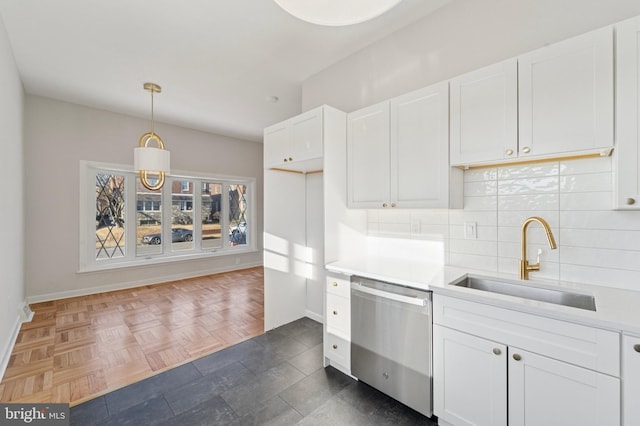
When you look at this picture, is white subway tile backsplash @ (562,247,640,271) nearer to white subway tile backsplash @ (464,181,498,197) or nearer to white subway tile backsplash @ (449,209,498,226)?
white subway tile backsplash @ (449,209,498,226)

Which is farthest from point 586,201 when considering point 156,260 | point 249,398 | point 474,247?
point 156,260

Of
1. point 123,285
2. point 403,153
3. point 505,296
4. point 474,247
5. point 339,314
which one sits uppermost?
point 403,153

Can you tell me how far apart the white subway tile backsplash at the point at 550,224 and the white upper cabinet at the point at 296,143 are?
1136 mm

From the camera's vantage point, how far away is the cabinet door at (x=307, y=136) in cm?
233

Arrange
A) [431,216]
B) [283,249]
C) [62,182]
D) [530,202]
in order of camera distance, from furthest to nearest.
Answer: [62,182] → [283,249] → [431,216] → [530,202]

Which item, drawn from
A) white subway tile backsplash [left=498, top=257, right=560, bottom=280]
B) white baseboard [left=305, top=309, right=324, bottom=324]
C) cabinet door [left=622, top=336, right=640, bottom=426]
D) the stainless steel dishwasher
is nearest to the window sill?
white baseboard [left=305, top=309, right=324, bottom=324]

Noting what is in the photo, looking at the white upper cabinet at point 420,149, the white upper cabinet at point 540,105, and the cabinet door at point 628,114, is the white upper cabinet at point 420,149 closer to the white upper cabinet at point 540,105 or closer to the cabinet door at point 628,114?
the white upper cabinet at point 540,105

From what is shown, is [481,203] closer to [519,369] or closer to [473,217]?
[473,217]

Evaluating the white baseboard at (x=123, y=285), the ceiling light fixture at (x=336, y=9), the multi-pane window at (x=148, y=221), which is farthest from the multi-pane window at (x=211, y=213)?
the ceiling light fixture at (x=336, y=9)

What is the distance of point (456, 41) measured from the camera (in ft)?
6.88

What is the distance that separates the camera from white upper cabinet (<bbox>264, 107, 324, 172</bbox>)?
2355 millimetres

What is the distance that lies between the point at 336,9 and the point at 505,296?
5.11 ft

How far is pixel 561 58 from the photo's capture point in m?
1.44

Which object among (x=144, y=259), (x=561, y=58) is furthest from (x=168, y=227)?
(x=561, y=58)
